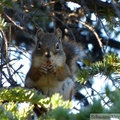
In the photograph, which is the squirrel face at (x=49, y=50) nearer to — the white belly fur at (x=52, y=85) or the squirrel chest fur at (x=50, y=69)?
the squirrel chest fur at (x=50, y=69)

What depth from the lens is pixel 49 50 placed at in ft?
9.10

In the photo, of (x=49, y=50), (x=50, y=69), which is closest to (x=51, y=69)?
(x=50, y=69)

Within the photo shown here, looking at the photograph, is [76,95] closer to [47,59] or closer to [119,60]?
[47,59]

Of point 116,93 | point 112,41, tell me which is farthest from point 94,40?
point 116,93

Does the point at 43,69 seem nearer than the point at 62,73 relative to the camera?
Yes

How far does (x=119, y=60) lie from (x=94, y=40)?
154cm

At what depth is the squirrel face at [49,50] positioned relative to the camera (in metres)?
2.73

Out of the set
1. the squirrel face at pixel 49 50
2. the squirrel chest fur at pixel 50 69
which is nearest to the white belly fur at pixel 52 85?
the squirrel chest fur at pixel 50 69

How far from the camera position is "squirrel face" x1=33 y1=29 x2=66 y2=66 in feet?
8.95

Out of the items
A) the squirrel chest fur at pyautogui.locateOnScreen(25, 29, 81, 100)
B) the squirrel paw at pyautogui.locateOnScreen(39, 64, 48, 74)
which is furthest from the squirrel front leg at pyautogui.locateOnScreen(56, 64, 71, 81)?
the squirrel paw at pyautogui.locateOnScreen(39, 64, 48, 74)

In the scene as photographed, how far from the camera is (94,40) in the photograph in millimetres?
3439

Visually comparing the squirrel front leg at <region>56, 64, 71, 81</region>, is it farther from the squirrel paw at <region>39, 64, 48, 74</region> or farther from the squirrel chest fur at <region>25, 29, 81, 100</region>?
the squirrel paw at <region>39, 64, 48, 74</region>

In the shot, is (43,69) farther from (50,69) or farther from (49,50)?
(49,50)

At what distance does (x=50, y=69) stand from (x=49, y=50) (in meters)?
0.14
